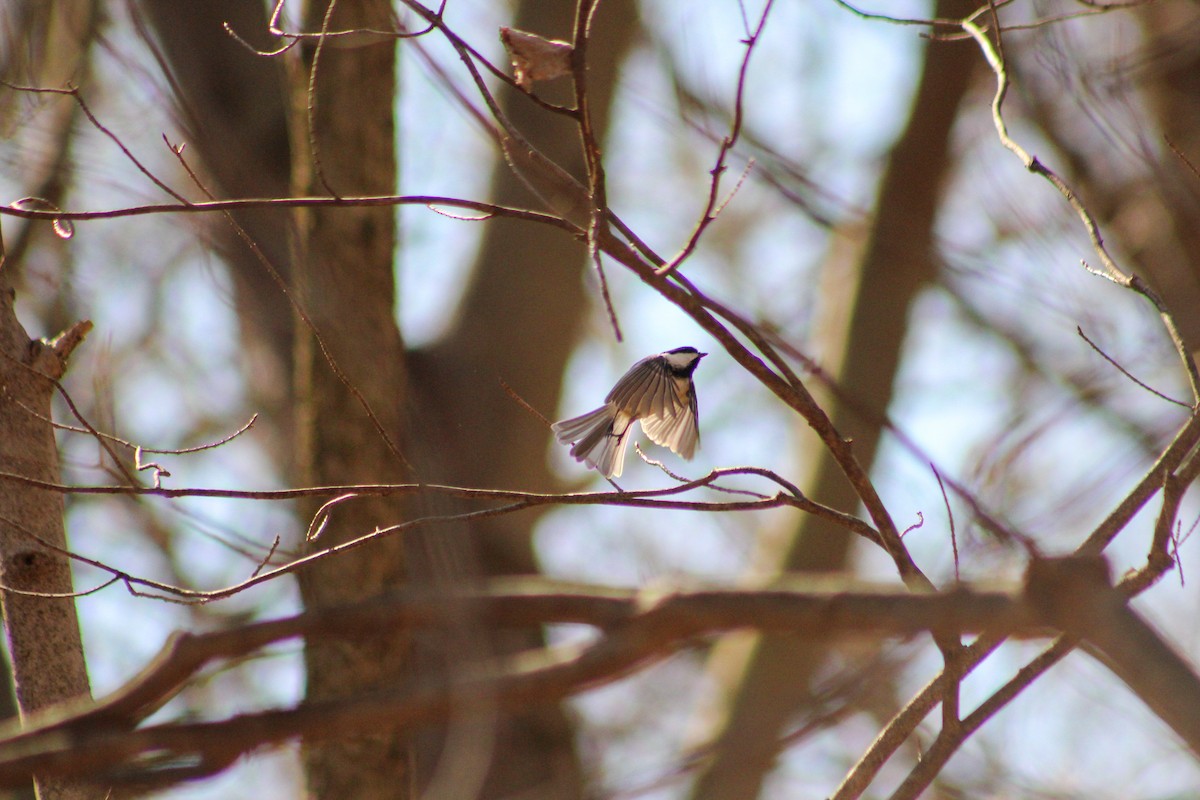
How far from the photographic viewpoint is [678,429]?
2.58 m

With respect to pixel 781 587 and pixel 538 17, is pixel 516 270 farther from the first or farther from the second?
pixel 781 587

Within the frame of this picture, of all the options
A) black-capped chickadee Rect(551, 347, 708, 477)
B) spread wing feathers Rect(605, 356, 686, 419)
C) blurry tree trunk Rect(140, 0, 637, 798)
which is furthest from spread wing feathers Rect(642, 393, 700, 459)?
blurry tree trunk Rect(140, 0, 637, 798)

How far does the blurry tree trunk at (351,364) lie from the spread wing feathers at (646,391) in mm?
552

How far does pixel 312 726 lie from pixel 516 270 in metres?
3.61

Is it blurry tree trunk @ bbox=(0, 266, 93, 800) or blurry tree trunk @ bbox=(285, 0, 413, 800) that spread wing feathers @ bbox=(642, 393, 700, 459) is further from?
blurry tree trunk @ bbox=(0, 266, 93, 800)

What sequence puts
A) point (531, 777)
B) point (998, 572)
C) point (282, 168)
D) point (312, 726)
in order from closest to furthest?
point (312, 726) → point (998, 572) → point (282, 168) → point (531, 777)

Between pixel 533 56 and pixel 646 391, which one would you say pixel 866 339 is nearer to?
pixel 646 391

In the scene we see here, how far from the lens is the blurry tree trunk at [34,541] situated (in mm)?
1581

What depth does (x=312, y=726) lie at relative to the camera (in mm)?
656

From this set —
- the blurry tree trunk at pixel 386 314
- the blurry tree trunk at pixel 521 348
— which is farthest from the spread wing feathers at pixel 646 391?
the blurry tree trunk at pixel 521 348

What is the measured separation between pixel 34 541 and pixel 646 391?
Result: 123cm

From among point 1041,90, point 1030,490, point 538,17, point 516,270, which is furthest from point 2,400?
point 1041,90

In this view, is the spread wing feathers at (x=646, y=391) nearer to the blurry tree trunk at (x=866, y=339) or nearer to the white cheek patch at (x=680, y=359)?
the white cheek patch at (x=680, y=359)

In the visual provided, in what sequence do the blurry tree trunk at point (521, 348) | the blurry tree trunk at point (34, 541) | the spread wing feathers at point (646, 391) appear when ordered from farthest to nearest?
the blurry tree trunk at point (521, 348) → the spread wing feathers at point (646, 391) → the blurry tree trunk at point (34, 541)
